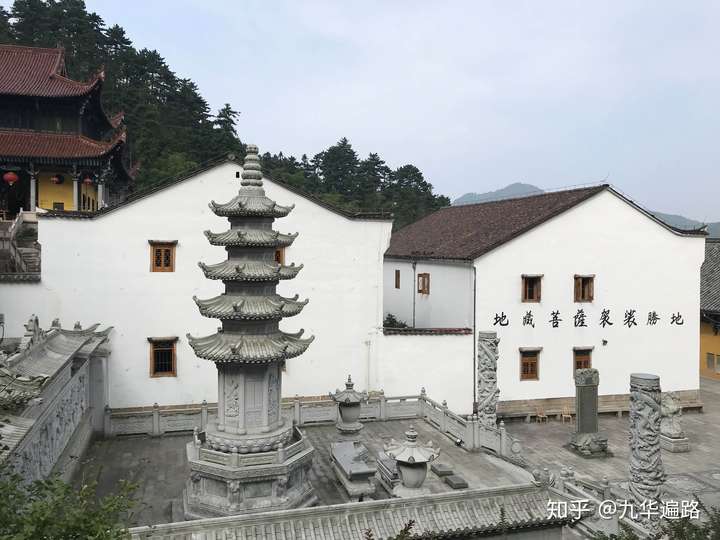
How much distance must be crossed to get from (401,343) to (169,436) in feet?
27.1

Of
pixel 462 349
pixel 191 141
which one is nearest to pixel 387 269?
pixel 462 349

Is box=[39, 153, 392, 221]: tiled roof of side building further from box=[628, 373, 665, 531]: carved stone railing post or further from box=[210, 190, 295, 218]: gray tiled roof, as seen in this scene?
box=[628, 373, 665, 531]: carved stone railing post

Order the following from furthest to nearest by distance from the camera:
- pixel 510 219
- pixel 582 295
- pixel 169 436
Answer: pixel 510 219 < pixel 582 295 < pixel 169 436

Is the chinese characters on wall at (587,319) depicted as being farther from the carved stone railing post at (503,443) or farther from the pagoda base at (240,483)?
the pagoda base at (240,483)

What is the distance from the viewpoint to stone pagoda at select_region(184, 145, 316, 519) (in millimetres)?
11086

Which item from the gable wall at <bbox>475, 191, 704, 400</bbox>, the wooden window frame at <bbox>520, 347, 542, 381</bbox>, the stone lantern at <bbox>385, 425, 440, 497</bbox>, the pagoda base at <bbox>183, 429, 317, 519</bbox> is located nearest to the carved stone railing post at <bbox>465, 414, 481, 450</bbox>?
the stone lantern at <bbox>385, 425, 440, 497</bbox>

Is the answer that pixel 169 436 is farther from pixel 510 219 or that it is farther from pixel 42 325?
pixel 510 219

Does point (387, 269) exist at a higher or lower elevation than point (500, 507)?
higher

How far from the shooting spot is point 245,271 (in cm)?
1138

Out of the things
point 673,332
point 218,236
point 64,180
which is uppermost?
point 64,180

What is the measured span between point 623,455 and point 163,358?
601 inches

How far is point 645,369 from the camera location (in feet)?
74.2

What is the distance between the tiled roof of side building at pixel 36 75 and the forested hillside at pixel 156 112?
976 cm

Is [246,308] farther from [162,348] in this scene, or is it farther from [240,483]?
[162,348]
